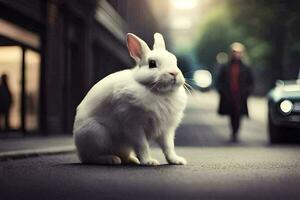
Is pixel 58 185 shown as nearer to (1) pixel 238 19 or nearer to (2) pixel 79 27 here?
(2) pixel 79 27

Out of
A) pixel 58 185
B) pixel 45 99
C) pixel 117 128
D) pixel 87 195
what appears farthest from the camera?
pixel 45 99

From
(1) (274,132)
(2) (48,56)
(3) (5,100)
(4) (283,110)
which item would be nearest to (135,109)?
(4) (283,110)

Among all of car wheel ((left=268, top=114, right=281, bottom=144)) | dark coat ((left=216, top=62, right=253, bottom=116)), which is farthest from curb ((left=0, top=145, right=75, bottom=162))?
dark coat ((left=216, top=62, right=253, bottom=116))

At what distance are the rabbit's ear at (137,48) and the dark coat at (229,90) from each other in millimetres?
8602

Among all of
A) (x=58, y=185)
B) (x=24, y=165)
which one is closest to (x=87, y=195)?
(x=58, y=185)

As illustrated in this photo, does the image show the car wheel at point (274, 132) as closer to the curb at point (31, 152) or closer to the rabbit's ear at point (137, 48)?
the curb at point (31, 152)

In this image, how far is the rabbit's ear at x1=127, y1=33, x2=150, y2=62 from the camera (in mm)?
8625

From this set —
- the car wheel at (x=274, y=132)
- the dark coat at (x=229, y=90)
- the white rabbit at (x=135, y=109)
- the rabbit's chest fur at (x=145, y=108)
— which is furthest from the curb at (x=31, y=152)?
the dark coat at (x=229, y=90)

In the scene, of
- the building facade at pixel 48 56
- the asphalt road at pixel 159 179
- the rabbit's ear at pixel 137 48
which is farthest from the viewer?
the building facade at pixel 48 56

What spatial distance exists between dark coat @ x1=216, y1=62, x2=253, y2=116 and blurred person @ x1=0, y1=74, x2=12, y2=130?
4.75 m

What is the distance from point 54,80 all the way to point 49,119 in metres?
1.08

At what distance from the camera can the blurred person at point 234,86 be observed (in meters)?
17.0

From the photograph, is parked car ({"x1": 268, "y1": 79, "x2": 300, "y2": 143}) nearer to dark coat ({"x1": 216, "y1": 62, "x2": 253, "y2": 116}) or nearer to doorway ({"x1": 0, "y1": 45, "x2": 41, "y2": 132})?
dark coat ({"x1": 216, "y1": 62, "x2": 253, "y2": 116})

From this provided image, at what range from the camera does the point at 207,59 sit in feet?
298
